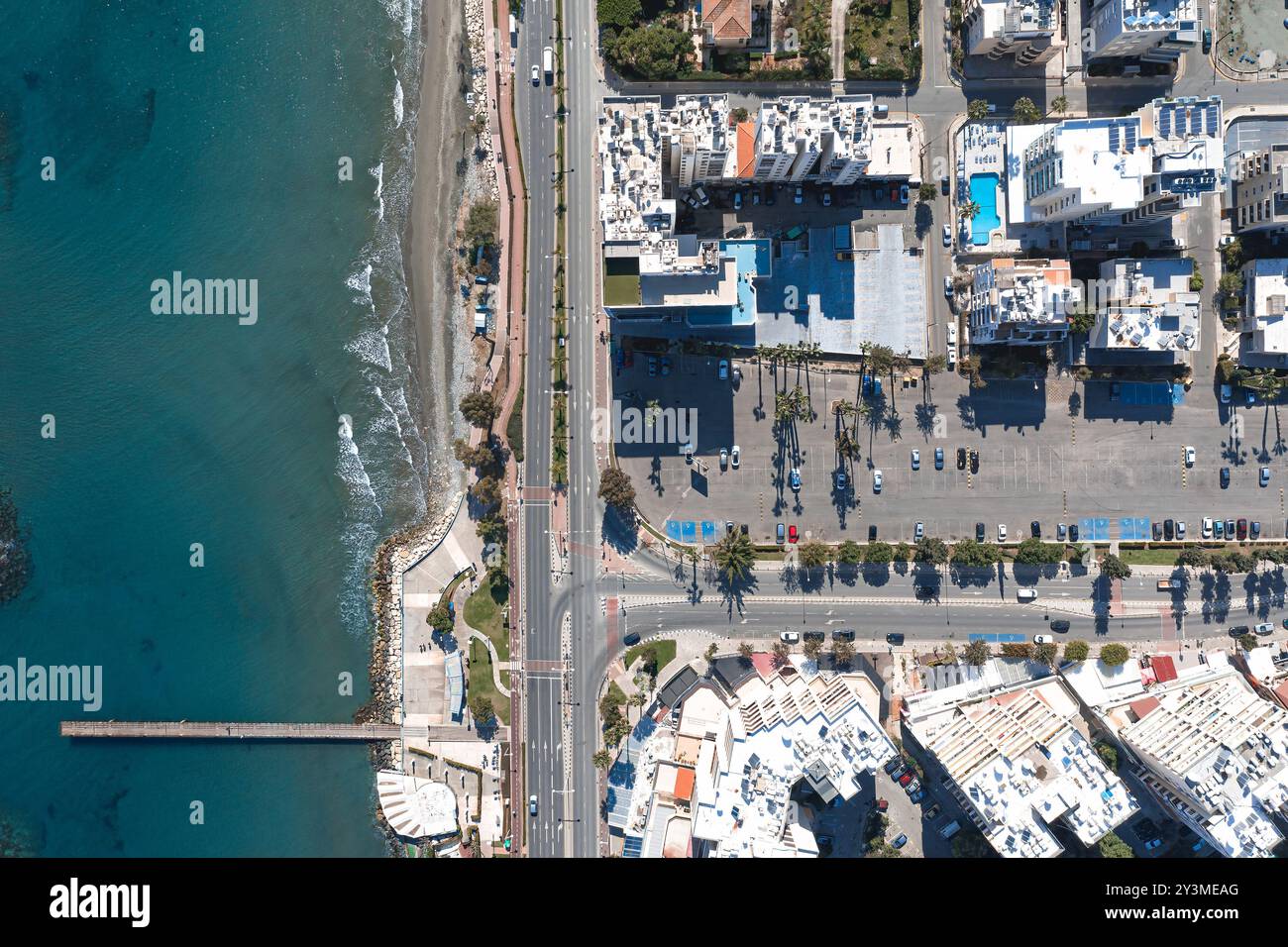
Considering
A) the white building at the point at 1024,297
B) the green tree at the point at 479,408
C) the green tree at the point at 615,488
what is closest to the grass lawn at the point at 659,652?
the green tree at the point at 615,488

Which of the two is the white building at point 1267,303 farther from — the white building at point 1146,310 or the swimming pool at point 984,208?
the swimming pool at point 984,208

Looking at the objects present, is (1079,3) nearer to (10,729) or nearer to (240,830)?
(240,830)

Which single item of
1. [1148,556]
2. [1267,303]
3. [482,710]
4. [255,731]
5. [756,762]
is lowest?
[756,762]

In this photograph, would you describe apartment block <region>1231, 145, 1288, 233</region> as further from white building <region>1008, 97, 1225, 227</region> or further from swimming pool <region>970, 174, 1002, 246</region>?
swimming pool <region>970, 174, 1002, 246</region>

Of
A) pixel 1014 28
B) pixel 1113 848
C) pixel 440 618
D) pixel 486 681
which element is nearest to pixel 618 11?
pixel 1014 28

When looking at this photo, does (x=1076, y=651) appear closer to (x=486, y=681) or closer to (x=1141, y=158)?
(x=1141, y=158)

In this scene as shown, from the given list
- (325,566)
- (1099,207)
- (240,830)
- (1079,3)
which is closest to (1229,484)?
(1099,207)
